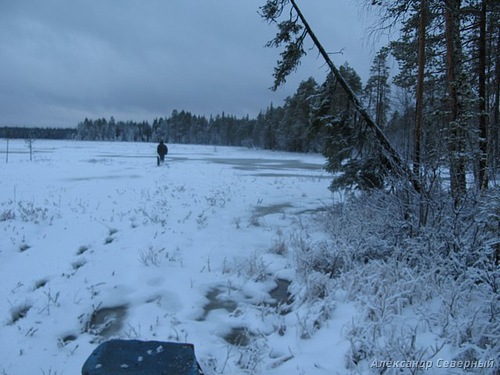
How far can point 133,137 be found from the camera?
396 feet

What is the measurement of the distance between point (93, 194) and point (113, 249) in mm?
5578

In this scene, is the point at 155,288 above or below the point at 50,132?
below

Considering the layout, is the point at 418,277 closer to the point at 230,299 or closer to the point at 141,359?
the point at 230,299

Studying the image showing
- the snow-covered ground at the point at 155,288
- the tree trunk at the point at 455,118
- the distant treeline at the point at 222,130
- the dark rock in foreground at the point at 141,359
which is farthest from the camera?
the distant treeline at the point at 222,130

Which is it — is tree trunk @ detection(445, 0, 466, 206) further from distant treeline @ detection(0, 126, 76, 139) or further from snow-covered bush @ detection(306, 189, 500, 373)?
distant treeline @ detection(0, 126, 76, 139)

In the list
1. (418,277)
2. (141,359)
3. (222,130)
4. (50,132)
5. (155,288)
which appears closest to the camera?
(141,359)

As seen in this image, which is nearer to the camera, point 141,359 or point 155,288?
point 141,359

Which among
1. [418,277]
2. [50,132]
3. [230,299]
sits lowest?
[230,299]

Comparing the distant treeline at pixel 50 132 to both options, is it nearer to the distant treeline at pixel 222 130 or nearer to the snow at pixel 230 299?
the distant treeline at pixel 222 130

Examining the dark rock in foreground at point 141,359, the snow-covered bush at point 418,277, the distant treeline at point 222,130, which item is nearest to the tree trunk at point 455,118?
the snow-covered bush at point 418,277

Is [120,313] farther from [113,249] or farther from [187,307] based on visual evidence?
[113,249]

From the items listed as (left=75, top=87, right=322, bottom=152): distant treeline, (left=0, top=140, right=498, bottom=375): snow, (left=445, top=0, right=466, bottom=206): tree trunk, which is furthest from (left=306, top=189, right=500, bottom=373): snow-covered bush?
(left=75, top=87, right=322, bottom=152): distant treeline

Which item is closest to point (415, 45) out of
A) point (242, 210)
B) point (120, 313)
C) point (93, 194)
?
point (242, 210)

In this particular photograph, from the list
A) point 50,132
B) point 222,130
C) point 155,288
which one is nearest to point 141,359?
point 155,288
